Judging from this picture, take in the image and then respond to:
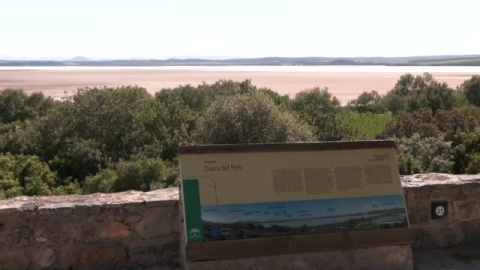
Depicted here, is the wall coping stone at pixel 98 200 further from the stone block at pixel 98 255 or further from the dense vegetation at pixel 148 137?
the dense vegetation at pixel 148 137

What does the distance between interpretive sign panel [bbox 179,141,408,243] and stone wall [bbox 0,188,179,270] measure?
790 mm

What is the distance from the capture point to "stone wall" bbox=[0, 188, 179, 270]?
5.64m

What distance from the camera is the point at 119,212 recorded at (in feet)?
19.2

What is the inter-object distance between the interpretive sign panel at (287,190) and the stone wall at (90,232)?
2.59 feet

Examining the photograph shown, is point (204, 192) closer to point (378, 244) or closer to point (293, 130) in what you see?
point (378, 244)

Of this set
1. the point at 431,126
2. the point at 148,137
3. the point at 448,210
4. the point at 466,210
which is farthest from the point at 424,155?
the point at 448,210

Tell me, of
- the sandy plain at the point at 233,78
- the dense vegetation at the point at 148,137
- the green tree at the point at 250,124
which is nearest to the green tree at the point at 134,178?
the dense vegetation at the point at 148,137

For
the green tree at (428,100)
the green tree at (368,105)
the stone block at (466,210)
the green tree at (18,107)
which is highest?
the stone block at (466,210)

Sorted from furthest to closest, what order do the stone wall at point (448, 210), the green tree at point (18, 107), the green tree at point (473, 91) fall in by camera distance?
1. the green tree at point (473, 91)
2. the green tree at point (18, 107)
3. the stone wall at point (448, 210)

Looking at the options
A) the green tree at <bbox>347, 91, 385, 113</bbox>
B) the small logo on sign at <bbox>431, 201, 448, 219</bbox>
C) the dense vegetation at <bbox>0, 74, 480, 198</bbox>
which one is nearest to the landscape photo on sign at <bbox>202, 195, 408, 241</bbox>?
the small logo on sign at <bbox>431, 201, 448, 219</bbox>

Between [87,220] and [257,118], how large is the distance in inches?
596

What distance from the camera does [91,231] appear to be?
5809mm

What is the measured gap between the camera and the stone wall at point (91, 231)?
5.64 metres

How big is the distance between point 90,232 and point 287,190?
1.97m
